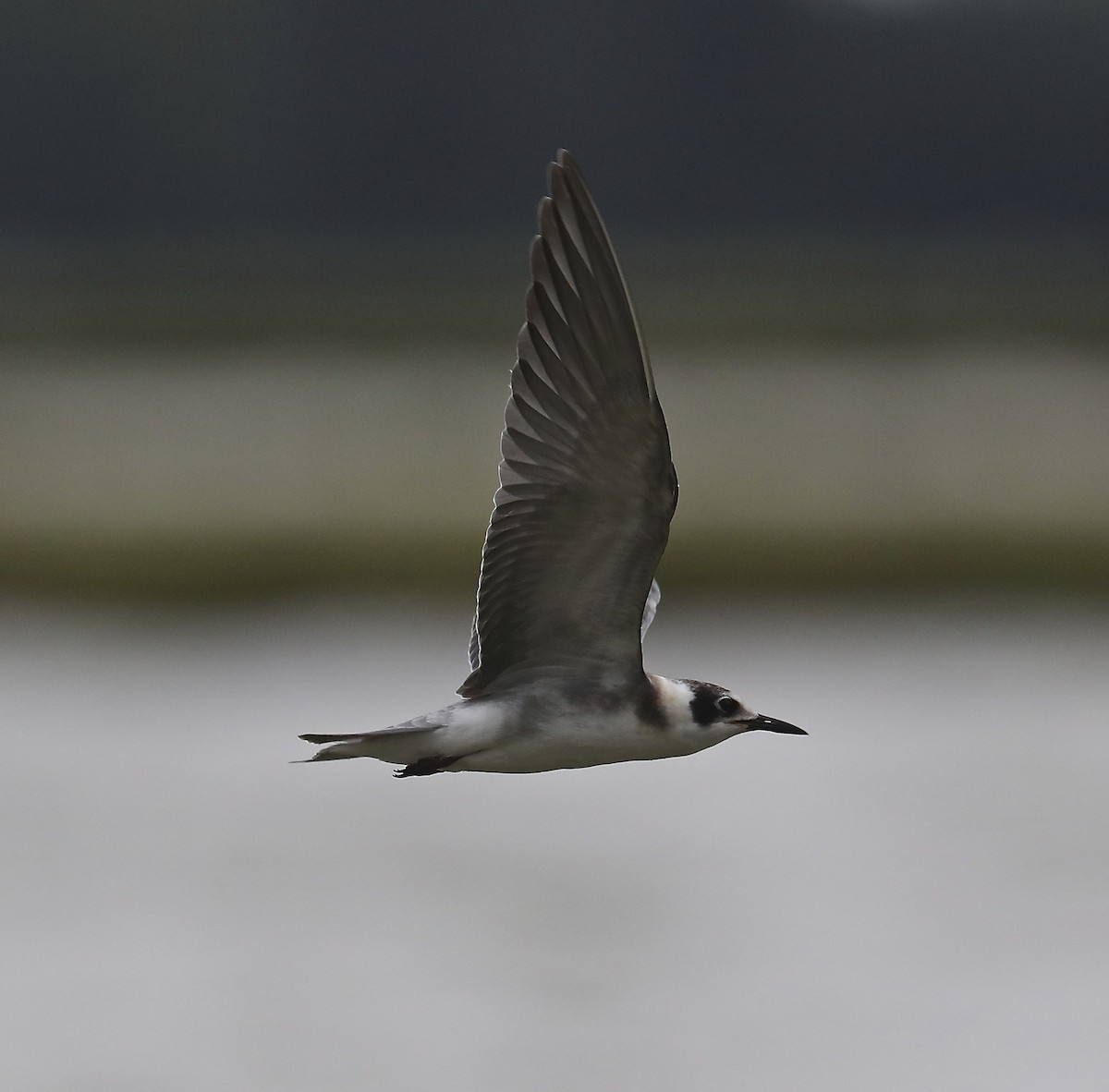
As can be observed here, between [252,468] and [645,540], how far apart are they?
15.2m

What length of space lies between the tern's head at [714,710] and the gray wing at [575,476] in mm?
175

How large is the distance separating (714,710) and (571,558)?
0.54m

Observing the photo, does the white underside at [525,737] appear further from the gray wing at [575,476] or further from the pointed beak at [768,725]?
the pointed beak at [768,725]

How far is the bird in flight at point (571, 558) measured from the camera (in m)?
3.66

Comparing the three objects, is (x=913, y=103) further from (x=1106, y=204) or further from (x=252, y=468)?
(x=252, y=468)

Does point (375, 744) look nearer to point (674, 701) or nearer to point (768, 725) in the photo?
point (674, 701)

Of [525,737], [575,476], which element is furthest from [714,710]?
[575,476]

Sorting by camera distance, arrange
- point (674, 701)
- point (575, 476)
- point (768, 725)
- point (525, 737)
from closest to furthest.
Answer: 1. point (575, 476)
2. point (525, 737)
3. point (674, 701)
4. point (768, 725)

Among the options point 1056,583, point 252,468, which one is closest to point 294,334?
point 252,468

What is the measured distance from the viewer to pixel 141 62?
81.3 feet

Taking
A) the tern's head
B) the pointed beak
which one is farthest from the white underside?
the pointed beak

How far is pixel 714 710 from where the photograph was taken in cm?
416

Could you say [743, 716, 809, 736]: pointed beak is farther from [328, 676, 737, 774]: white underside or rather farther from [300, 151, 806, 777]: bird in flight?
[328, 676, 737, 774]: white underside

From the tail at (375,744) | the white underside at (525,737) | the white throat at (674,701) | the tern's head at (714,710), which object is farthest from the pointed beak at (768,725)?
the tail at (375,744)
